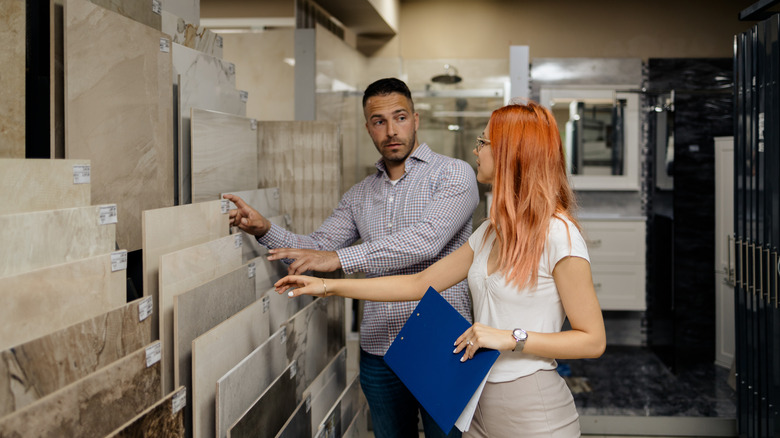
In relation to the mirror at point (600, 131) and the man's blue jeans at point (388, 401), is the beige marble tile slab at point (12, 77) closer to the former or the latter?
the man's blue jeans at point (388, 401)

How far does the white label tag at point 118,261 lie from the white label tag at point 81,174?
140mm

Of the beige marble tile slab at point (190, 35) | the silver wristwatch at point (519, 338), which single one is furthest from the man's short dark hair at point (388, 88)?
the silver wristwatch at point (519, 338)

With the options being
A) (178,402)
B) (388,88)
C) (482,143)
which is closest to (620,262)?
(388,88)

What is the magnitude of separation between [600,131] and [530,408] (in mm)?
3762

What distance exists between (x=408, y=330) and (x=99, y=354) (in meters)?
0.65

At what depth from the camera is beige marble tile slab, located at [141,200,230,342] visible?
122 cm

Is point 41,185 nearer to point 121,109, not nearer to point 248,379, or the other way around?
point 121,109

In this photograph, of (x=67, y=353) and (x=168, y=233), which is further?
(x=168, y=233)

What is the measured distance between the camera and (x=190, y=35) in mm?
1727

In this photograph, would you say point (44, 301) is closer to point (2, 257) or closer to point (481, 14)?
point (2, 257)

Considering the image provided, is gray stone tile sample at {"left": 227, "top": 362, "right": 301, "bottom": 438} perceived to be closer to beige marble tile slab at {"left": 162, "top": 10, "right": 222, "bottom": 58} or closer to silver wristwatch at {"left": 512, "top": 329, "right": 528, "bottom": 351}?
silver wristwatch at {"left": 512, "top": 329, "right": 528, "bottom": 351}

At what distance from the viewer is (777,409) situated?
8.10 feet

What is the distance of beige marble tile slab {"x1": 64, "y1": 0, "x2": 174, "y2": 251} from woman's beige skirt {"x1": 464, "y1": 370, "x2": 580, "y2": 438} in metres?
0.89

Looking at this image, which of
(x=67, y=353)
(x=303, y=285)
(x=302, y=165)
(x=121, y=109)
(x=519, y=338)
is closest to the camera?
(x=67, y=353)
